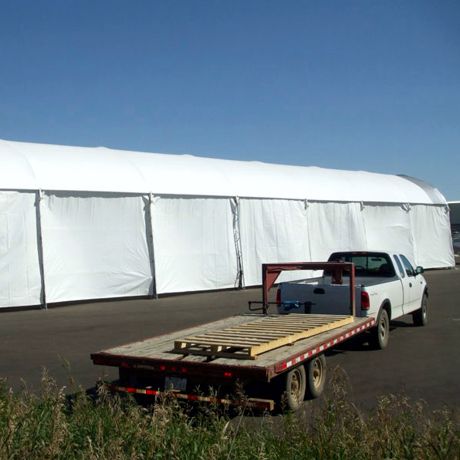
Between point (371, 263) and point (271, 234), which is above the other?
point (271, 234)

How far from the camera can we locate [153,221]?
2069 centimetres

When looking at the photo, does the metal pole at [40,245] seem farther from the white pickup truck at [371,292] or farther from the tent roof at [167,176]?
the white pickup truck at [371,292]

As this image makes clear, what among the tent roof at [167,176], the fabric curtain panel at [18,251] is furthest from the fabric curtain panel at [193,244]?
the fabric curtain panel at [18,251]

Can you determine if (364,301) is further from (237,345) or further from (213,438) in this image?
(213,438)

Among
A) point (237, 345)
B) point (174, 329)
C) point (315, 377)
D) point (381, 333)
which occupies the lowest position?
point (315, 377)

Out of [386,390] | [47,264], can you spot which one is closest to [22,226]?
[47,264]

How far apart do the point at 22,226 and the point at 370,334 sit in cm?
1062

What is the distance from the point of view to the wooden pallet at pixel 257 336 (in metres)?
7.40

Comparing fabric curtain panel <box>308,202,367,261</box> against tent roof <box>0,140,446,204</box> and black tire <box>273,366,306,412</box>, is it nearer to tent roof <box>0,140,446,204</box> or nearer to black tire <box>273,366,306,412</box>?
tent roof <box>0,140,446,204</box>

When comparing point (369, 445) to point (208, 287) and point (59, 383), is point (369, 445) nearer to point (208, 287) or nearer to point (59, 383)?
point (59, 383)

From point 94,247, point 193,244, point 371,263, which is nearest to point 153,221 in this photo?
point 193,244

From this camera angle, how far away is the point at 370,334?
1138 centimetres

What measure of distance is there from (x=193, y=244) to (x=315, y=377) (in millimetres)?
13734

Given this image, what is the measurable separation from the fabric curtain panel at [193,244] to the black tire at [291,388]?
42.8ft
